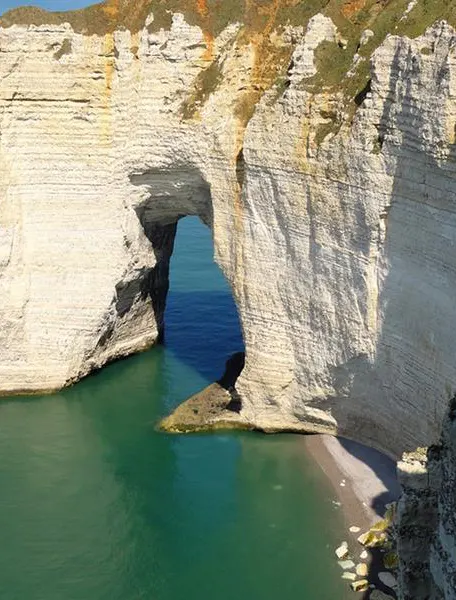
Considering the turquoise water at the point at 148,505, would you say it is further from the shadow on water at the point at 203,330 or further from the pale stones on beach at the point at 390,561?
the pale stones on beach at the point at 390,561

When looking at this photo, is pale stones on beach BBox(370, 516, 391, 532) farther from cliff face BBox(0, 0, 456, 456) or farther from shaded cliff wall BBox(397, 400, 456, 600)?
shaded cliff wall BBox(397, 400, 456, 600)

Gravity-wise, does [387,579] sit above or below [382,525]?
below

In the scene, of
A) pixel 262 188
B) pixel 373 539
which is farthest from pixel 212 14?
pixel 373 539

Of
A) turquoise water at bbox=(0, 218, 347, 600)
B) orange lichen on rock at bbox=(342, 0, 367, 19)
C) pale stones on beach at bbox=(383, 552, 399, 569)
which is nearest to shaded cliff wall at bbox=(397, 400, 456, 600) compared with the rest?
pale stones on beach at bbox=(383, 552, 399, 569)

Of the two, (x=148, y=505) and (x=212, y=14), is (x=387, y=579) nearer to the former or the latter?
(x=148, y=505)

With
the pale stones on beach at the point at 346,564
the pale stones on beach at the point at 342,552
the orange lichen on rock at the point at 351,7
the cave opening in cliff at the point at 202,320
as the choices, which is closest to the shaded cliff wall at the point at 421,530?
the pale stones on beach at the point at 346,564

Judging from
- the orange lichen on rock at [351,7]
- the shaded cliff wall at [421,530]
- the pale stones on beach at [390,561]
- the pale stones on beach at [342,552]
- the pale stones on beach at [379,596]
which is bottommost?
the pale stones on beach at [342,552]

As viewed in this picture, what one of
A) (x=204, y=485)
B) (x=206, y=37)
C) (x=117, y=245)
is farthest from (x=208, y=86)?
(x=204, y=485)
